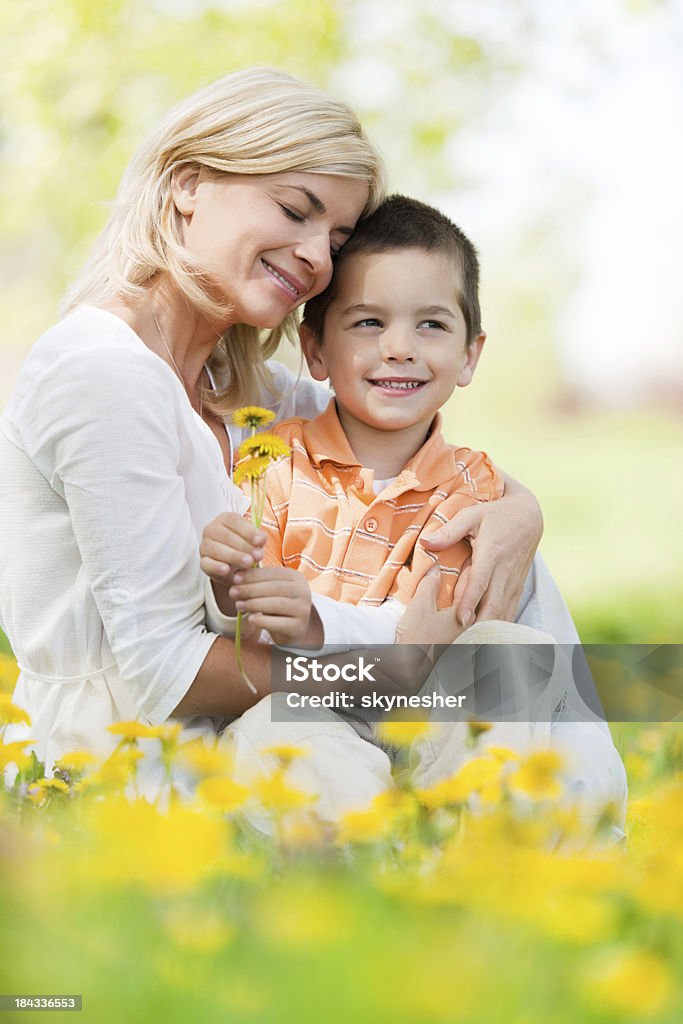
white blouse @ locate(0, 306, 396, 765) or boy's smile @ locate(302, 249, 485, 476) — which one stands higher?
boy's smile @ locate(302, 249, 485, 476)

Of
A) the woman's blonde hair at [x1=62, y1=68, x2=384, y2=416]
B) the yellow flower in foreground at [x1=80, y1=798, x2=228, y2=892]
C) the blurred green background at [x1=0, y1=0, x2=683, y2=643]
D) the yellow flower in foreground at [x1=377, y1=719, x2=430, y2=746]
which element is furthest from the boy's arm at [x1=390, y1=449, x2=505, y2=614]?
the blurred green background at [x1=0, y1=0, x2=683, y2=643]

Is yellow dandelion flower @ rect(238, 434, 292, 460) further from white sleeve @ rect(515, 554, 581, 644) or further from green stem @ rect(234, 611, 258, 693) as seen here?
white sleeve @ rect(515, 554, 581, 644)

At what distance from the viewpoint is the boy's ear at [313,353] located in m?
2.65

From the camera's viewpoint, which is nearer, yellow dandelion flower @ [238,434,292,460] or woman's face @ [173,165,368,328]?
yellow dandelion flower @ [238,434,292,460]

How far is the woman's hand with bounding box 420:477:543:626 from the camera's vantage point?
91.4 inches

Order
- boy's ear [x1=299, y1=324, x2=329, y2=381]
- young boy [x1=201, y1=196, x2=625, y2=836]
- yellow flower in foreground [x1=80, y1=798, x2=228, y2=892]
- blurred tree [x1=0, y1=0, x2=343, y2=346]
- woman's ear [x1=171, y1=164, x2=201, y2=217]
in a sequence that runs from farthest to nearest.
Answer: blurred tree [x1=0, y1=0, x2=343, y2=346] < boy's ear [x1=299, y1=324, x2=329, y2=381] < woman's ear [x1=171, y1=164, x2=201, y2=217] < young boy [x1=201, y1=196, x2=625, y2=836] < yellow flower in foreground [x1=80, y1=798, x2=228, y2=892]

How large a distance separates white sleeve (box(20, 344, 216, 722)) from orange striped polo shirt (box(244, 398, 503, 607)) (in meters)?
0.36

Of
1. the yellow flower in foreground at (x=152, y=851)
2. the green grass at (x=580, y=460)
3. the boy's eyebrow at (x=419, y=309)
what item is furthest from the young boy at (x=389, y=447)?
the green grass at (x=580, y=460)

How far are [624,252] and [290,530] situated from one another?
11548 millimetres

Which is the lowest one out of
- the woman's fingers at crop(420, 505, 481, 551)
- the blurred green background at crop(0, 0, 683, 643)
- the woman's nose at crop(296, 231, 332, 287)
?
the woman's fingers at crop(420, 505, 481, 551)

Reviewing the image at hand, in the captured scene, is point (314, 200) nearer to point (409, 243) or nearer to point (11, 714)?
point (409, 243)

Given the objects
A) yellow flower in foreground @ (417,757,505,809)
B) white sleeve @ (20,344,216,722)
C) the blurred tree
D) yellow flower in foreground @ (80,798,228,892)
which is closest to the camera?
yellow flower in foreground @ (80,798,228,892)

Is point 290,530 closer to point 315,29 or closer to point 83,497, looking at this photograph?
point 83,497

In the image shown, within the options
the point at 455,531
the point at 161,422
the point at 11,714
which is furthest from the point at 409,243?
the point at 11,714
